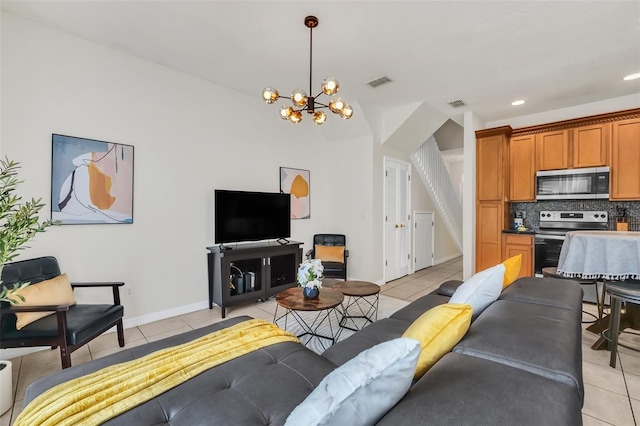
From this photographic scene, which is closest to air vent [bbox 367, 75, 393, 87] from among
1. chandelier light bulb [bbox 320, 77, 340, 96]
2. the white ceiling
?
the white ceiling

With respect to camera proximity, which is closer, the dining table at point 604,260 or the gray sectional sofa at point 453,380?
the gray sectional sofa at point 453,380

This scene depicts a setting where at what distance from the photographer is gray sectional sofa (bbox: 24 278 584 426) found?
0.77 metres

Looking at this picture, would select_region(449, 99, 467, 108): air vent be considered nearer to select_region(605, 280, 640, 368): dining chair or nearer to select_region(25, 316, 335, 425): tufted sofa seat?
select_region(605, 280, 640, 368): dining chair

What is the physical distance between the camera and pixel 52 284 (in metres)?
2.25

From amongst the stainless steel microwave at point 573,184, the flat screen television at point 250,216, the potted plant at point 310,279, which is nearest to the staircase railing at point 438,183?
the stainless steel microwave at point 573,184

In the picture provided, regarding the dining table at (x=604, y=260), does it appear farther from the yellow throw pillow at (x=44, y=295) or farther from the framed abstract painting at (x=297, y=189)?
the yellow throw pillow at (x=44, y=295)

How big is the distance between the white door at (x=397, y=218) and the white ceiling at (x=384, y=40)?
161 centimetres

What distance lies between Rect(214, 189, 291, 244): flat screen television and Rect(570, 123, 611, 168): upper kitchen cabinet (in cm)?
425

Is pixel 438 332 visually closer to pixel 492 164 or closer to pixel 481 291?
pixel 481 291

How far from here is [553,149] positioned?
442 cm

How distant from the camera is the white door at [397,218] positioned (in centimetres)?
508

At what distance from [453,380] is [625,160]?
486cm

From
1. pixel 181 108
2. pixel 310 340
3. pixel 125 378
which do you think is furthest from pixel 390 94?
pixel 125 378

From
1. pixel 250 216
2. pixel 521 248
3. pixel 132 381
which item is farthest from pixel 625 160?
pixel 132 381
